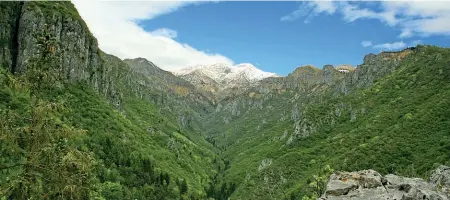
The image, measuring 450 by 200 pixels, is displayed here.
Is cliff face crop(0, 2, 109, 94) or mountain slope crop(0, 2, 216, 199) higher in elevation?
cliff face crop(0, 2, 109, 94)

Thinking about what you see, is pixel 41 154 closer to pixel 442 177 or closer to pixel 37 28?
pixel 442 177

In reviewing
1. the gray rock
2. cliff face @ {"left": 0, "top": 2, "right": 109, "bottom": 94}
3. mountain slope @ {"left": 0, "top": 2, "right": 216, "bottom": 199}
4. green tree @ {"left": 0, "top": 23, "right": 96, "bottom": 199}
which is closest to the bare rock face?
the gray rock

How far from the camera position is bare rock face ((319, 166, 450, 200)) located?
44.2 meters

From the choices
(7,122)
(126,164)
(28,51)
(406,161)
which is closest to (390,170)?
(406,161)

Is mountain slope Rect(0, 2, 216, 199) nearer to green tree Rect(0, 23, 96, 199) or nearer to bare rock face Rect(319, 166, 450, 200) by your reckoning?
green tree Rect(0, 23, 96, 199)

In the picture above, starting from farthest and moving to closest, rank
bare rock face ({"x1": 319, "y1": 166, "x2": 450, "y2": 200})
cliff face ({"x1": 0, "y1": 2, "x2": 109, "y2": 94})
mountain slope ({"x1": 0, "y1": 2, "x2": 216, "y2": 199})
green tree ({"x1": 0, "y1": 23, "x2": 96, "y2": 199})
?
cliff face ({"x1": 0, "y1": 2, "x2": 109, "y2": 94}) → bare rock face ({"x1": 319, "y1": 166, "x2": 450, "y2": 200}) → mountain slope ({"x1": 0, "y1": 2, "x2": 216, "y2": 199}) → green tree ({"x1": 0, "y1": 23, "x2": 96, "y2": 199})

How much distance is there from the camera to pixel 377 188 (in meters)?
51.4

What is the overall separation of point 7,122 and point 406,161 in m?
152

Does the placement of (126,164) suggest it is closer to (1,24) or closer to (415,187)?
(1,24)

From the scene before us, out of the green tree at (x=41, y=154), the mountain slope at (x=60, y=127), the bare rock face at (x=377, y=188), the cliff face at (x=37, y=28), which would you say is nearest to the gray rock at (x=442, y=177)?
the bare rock face at (x=377, y=188)

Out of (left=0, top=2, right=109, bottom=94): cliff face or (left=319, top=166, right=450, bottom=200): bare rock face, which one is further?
(left=0, top=2, right=109, bottom=94): cliff face

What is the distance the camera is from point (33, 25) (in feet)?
530

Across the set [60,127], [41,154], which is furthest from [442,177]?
[41,154]

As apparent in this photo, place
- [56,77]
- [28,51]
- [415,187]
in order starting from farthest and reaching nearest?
[28,51] → [415,187] → [56,77]
